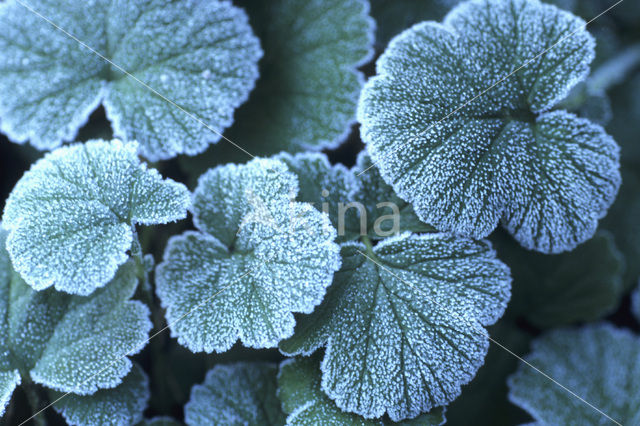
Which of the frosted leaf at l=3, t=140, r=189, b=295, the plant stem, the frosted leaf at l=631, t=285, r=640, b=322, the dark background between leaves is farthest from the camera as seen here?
the frosted leaf at l=631, t=285, r=640, b=322

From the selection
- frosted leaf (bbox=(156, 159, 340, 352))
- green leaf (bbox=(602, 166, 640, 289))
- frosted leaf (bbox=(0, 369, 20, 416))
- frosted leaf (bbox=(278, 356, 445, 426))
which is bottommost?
frosted leaf (bbox=(0, 369, 20, 416))

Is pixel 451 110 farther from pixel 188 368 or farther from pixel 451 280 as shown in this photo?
pixel 188 368

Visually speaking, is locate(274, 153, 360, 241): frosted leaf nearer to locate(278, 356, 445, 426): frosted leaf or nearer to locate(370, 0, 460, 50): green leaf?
locate(278, 356, 445, 426): frosted leaf

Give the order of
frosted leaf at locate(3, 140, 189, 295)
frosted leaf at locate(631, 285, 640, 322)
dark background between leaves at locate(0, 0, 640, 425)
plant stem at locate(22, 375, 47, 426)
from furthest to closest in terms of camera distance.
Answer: frosted leaf at locate(631, 285, 640, 322) < dark background between leaves at locate(0, 0, 640, 425) < plant stem at locate(22, 375, 47, 426) < frosted leaf at locate(3, 140, 189, 295)

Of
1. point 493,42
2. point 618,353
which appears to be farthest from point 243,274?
point 618,353

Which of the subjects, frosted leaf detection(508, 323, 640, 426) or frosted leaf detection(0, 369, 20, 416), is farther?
frosted leaf detection(508, 323, 640, 426)

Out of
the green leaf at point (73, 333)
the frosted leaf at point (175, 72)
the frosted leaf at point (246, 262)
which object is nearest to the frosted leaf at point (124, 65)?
the frosted leaf at point (175, 72)

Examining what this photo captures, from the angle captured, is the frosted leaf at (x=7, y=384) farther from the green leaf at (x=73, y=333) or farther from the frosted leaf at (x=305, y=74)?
the frosted leaf at (x=305, y=74)

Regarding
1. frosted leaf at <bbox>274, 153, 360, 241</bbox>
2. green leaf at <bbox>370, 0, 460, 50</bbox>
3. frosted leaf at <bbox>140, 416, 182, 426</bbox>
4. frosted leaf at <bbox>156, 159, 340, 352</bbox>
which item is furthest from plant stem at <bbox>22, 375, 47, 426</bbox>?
green leaf at <bbox>370, 0, 460, 50</bbox>
